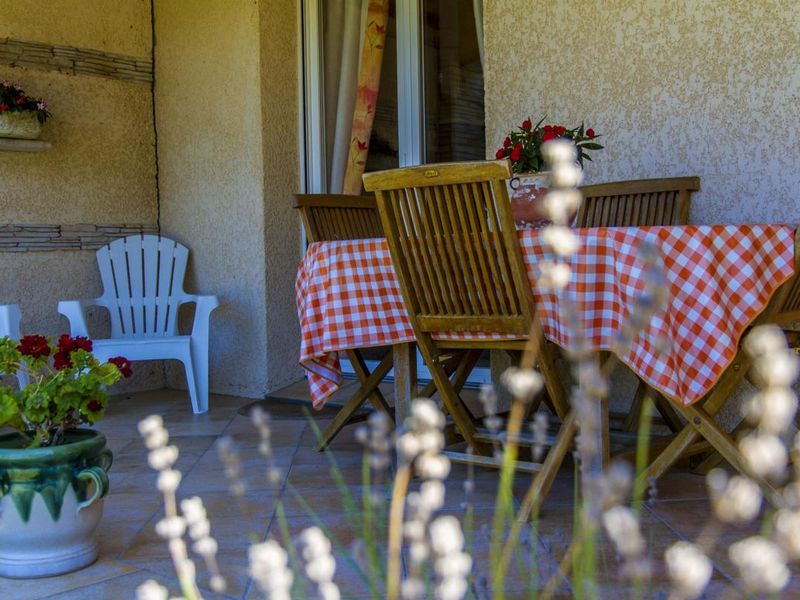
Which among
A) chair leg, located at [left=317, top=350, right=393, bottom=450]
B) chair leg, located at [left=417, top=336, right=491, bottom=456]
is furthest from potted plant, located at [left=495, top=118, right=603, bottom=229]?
chair leg, located at [left=317, top=350, right=393, bottom=450]

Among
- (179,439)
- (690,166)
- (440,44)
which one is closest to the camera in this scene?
(690,166)

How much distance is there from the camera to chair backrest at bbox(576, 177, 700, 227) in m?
3.12

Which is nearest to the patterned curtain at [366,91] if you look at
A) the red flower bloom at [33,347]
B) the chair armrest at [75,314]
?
the chair armrest at [75,314]

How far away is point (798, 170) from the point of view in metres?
3.03

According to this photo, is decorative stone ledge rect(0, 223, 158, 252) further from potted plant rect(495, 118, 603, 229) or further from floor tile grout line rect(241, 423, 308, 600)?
potted plant rect(495, 118, 603, 229)

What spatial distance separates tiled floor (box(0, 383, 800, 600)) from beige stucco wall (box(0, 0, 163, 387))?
3.79ft

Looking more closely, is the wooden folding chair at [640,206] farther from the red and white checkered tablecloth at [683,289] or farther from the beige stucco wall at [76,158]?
the beige stucco wall at [76,158]

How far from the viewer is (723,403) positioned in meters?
2.32

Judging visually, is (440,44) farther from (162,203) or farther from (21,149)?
(21,149)

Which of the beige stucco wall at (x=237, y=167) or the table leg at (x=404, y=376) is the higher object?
the beige stucco wall at (x=237, y=167)

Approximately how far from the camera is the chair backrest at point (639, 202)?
3.12 metres

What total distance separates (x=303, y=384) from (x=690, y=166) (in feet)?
8.37

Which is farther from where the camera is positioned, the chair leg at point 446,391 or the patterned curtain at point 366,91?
the patterned curtain at point 366,91

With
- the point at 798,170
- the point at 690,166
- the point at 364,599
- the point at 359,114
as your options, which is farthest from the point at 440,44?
Answer: the point at 364,599
